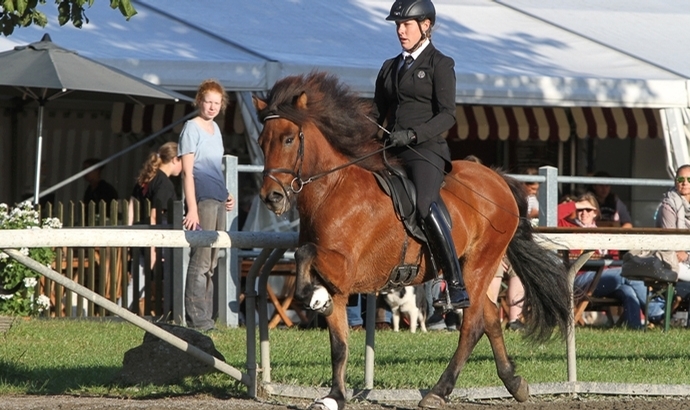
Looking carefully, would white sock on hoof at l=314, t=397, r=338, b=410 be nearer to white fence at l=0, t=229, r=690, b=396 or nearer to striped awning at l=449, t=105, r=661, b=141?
white fence at l=0, t=229, r=690, b=396

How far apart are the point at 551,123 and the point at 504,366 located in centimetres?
913

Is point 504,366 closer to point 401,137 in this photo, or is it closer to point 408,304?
point 401,137

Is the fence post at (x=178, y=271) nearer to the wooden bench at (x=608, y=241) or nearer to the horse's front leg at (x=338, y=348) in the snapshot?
the wooden bench at (x=608, y=241)

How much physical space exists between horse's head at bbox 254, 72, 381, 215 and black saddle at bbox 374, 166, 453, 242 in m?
0.13

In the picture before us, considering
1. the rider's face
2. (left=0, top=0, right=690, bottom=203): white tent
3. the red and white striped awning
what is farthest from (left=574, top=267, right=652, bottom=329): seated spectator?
the rider's face

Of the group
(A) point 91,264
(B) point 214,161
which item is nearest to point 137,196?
(A) point 91,264

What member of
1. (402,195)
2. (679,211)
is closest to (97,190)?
(679,211)

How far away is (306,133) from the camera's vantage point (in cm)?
702

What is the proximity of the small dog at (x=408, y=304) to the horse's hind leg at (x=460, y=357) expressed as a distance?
5060 millimetres

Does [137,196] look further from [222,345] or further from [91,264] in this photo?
[222,345]

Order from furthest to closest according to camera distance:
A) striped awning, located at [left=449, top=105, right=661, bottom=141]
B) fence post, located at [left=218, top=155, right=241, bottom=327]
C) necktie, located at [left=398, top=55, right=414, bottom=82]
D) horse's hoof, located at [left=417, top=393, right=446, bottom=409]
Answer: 1. striped awning, located at [left=449, top=105, right=661, bottom=141]
2. fence post, located at [left=218, top=155, right=241, bottom=327]
3. necktie, located at [left=398, top=55, right=414, bottom=82]
4. horse's hoof, located at [left=417, top=393, right=446, bottom=409]

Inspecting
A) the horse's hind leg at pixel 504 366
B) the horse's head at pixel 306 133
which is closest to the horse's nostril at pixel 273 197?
the horse's head at pixel 306 133

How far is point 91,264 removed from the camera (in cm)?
1294

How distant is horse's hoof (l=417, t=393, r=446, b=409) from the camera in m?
7.36
